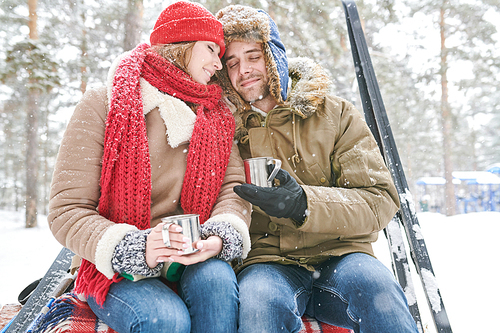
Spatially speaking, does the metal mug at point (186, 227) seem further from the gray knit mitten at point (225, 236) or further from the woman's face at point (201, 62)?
the woman's face at point (201, 62)

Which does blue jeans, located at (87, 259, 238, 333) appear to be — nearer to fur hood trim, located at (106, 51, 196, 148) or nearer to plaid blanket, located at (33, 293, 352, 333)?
plaid blanket, located at (33, 293, 352, 333)

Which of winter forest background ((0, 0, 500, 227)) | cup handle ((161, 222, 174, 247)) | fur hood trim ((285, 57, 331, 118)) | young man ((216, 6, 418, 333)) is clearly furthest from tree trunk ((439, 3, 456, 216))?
cup handle ((161, 222, 174, 247))

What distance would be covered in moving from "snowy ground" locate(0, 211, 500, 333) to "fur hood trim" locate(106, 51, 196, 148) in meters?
2.24

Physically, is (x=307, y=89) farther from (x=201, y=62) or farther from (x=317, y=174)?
(x=201, y=62)

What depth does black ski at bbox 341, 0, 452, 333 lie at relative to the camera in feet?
5.51

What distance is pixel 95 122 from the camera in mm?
1486

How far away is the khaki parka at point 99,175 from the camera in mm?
1315

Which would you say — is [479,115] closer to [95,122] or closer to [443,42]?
[443,42]

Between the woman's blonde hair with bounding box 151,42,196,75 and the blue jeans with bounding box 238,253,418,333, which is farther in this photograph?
the woman's blonde hair with bounding box 151,42,196,75

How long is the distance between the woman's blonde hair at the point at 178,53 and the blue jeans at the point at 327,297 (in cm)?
112

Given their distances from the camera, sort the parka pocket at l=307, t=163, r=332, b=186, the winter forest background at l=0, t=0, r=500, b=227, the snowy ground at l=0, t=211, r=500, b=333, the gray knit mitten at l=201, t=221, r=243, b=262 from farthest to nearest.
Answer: the winter forest background at l=0, t=0, r=500, b=227 → the snowy ground at l=0, t=211, r=500, b=333 → the parka pocket at l=307, t=163, r=332, b=186 → the gray knit mitten at l=201, t=221, r=243, b=262

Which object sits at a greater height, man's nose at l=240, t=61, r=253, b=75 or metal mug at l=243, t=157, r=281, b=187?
→ man's nose at l=240, t=61, r=253, b=75

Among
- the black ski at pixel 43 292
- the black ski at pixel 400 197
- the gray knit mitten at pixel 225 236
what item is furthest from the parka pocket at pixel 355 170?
the black ski at pixel 43 292

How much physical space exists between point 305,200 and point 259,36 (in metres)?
1.02
